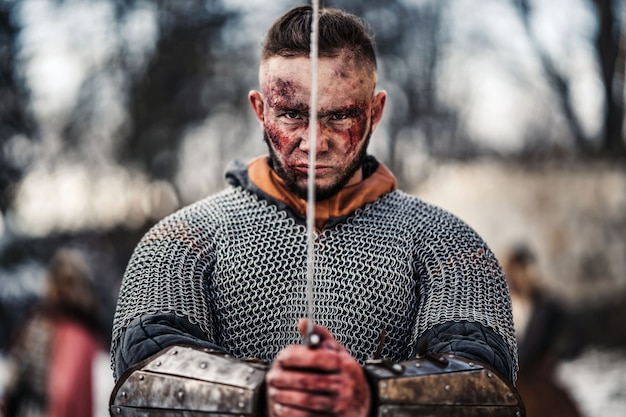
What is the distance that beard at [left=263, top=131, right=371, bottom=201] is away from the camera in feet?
9.42

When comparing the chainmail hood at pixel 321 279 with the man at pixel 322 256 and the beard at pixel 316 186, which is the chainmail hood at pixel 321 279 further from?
the beard at pixel 316 186

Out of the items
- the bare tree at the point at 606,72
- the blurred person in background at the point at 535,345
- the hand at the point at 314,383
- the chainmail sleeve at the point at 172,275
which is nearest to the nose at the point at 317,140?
the chainmail sleeve at the point at 172,275

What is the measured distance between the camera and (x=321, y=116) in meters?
2.76

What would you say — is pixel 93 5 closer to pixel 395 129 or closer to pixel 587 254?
pixel 395 129

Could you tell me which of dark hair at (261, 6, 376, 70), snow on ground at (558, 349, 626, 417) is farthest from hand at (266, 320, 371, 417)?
snow on ground at (558, 349, 626, 417)

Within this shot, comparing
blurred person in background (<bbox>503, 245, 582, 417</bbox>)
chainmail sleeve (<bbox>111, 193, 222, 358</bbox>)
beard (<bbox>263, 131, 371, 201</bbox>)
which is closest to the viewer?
chainmail sleeve (<bbox>111, 193, 222, 358</bbox>)

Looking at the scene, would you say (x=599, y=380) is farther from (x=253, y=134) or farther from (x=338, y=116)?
(x=338, y=116)

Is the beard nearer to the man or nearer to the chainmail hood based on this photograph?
the man

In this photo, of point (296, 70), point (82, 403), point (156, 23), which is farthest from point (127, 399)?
point (156, 23)

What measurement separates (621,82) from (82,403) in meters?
8.40

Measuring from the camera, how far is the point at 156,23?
42.4ft

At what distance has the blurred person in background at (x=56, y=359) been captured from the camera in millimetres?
5570

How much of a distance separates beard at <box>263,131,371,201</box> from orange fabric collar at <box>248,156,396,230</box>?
47 mm

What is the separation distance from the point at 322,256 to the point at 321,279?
0.07 m
